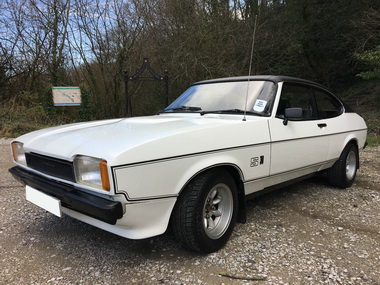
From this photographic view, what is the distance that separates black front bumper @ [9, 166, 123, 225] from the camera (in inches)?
78.4

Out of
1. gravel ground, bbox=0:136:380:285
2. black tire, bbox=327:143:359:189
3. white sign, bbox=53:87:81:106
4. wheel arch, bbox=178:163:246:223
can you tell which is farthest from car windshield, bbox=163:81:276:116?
white sign, bbox=53:87:81:106

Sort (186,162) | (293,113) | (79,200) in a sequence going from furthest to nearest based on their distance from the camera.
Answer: (293,113) → (186,162) → (79,200)

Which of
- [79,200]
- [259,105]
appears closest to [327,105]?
[259,105]

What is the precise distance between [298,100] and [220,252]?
220 centimetres

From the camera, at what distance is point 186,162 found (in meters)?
2.27

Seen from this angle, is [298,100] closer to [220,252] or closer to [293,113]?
[293,113]

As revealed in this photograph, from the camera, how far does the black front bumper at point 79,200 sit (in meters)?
1.99

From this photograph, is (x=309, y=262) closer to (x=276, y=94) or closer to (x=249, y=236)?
(x=249, y=236)

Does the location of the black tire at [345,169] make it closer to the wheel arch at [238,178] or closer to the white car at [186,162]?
the white car at [186,162]

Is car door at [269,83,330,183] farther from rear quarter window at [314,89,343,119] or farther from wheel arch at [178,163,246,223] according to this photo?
wheel arch at [178,163,246,223]

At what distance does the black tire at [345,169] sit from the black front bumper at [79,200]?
330cm

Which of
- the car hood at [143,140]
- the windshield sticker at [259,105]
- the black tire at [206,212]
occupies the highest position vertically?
the windshield sticker at [259,105]

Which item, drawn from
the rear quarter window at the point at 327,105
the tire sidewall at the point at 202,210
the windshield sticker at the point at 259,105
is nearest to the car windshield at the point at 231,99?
the windshield sticker at the point at 259,105

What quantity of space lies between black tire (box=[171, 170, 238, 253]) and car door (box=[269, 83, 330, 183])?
23.9 inches
